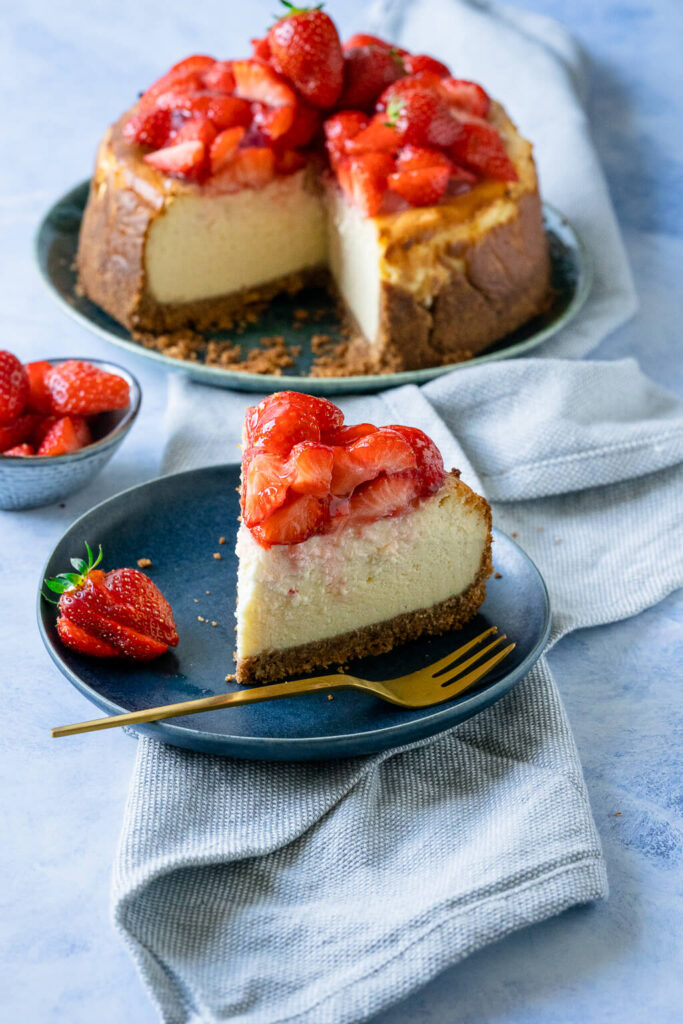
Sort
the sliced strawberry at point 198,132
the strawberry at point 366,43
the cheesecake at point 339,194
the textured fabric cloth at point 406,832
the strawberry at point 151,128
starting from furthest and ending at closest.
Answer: the strawberry at point 366,43 → the strawberry at point 151,128 → the sliced strawberry at point 198,132 → the cheesecake at point 339,194 → the textured fabric cloth at point 406,832

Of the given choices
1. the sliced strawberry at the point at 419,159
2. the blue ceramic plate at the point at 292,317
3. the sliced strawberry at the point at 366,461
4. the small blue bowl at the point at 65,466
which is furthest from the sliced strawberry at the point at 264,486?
the sliced strawberry at the point at 419,159

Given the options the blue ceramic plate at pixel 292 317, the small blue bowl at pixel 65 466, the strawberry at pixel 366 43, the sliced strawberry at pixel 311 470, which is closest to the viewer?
the sliced strawberry at pixel 311 470

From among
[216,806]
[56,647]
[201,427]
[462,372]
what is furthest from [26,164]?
[216,806]

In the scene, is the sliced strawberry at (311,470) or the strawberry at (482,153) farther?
the strawberry at (482,153)

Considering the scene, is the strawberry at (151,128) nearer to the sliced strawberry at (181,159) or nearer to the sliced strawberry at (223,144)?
the sliced strawberry at (181,159)

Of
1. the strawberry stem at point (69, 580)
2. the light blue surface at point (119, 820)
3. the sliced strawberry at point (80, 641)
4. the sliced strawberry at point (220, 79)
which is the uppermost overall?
the sliced strawberry at point (220, 79)

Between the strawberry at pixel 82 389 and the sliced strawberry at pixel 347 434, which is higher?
the sliced strawberry at pixel 347 434

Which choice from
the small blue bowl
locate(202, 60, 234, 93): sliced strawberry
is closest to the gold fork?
the small blue bowl
